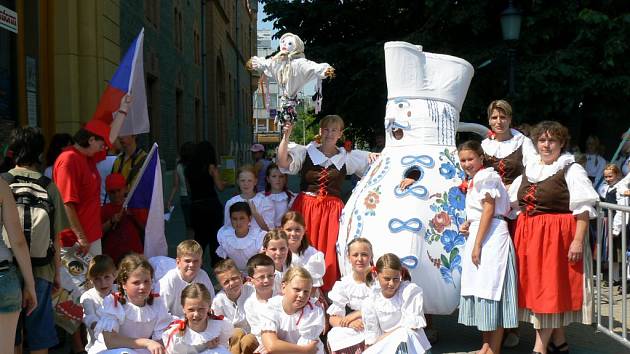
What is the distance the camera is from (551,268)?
4844mm

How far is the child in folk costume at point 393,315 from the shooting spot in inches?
175

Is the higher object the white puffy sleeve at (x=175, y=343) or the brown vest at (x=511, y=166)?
the brown vest at (x=511, y=166)

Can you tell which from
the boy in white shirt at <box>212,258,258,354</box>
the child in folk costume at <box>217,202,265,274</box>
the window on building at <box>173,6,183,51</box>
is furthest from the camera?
the window on building at <box>173,6,183,51</box>

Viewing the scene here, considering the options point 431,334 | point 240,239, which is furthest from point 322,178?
point 431,334

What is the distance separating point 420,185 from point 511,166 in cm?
69

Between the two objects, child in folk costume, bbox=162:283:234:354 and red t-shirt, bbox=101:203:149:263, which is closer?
child in folk costume, bbox=162:283:234:354

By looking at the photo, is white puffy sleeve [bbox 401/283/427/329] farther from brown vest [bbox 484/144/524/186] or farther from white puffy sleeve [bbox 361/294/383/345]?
brown vest [bbox 484/144/524/186]

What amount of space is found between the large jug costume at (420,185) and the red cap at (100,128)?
1.95 m

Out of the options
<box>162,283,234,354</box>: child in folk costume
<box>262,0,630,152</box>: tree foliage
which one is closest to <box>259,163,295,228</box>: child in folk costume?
<box>162,283,234,354</box>: child in folk costume

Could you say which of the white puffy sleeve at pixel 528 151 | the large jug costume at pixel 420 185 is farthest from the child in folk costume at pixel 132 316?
the white puffy sleeve at pixel 528 151

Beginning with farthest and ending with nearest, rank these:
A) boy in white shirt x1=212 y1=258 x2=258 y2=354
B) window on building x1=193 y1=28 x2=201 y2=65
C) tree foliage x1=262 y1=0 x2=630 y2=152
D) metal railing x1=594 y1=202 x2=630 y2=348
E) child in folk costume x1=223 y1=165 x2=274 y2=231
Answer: window on building x1=193 y1=28 x2=201 y2=65 → tree foliage x1=262 y1=0 x2=630 y2=152 → child in folk costume x1=223 y1=165 x2=274 y2=231 → boy in white shirt x1=212 y1=258 x2=258 y2=354 → metal railing x1=594 y1=202 x2=630 y2=348

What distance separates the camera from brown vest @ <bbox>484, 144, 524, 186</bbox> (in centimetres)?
525

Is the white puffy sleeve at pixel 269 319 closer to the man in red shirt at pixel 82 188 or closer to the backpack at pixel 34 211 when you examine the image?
the backpack at pixel 34 211

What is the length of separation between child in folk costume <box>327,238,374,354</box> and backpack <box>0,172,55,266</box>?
1.94m
